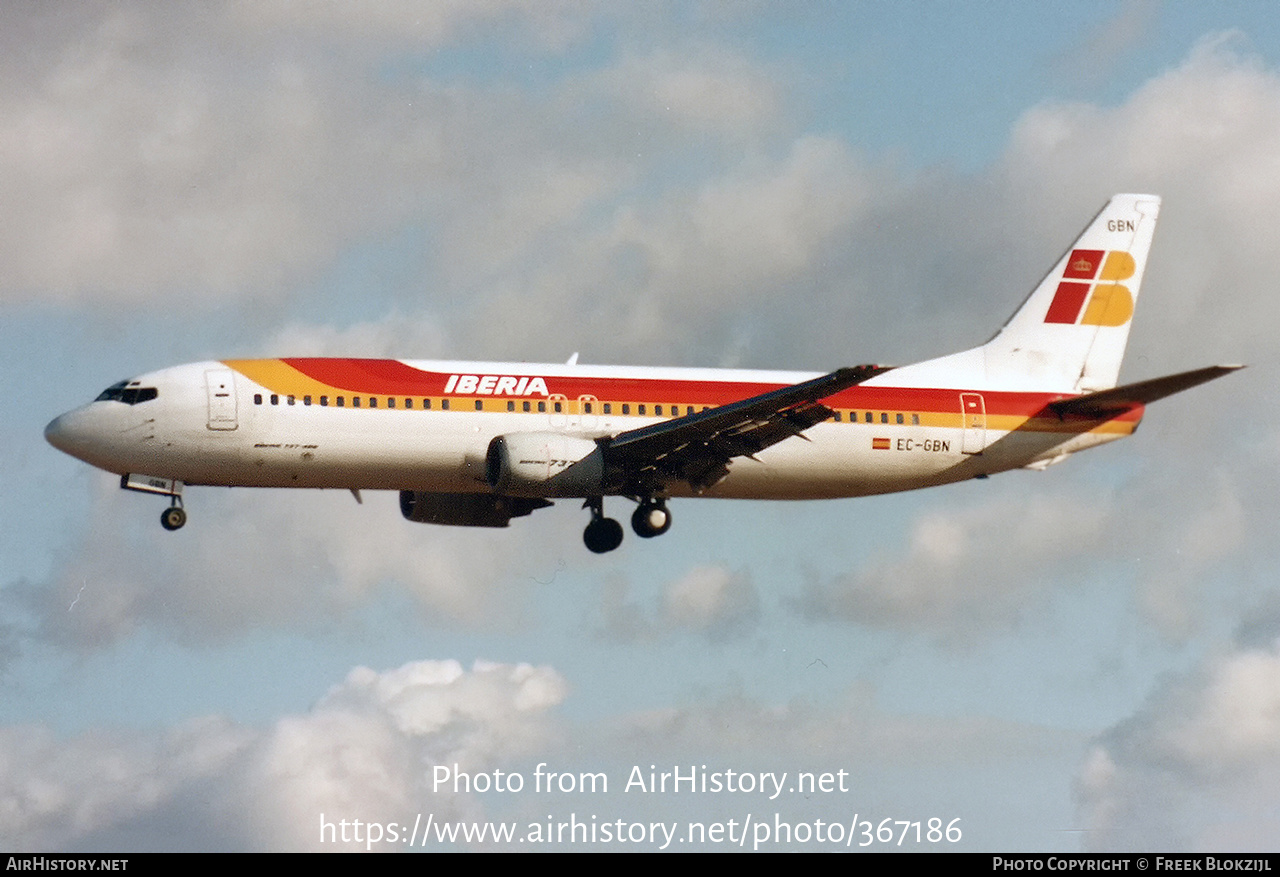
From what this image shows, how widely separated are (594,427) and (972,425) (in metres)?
13.2

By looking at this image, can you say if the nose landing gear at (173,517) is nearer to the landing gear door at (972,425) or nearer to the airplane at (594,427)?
the airplane at (594,427)

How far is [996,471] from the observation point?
6334 cm

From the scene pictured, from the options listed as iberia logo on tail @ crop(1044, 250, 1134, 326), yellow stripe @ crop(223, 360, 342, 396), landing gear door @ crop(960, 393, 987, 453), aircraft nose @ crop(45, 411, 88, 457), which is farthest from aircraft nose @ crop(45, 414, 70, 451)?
iberia logo on tail @ crop(1044, 250, 1134, 326)

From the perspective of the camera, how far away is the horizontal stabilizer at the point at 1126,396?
57.7 metres

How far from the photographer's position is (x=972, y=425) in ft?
205

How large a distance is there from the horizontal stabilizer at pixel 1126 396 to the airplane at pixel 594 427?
9cm

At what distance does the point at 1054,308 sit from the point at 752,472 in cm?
1426

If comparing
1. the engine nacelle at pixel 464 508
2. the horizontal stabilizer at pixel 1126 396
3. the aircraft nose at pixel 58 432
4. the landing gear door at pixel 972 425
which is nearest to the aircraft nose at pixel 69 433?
the aircraft nose at pixel 58 432

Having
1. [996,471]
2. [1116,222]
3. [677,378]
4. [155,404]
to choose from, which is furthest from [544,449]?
[1116,222]

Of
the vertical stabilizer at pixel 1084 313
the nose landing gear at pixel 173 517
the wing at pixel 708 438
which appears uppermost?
the vertical stabilizer at pixel 1084 313

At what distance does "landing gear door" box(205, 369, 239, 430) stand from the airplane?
4 cm
